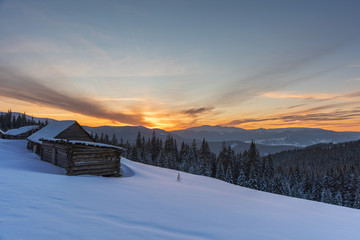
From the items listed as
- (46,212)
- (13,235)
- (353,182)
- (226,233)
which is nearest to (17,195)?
(46,212)

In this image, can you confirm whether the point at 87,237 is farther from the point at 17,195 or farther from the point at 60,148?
the point at 60,148

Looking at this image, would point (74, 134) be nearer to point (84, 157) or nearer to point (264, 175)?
point (84, 157)

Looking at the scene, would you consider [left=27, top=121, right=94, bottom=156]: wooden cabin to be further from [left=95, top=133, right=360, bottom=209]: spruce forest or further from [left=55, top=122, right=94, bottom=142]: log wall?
[left=95, top=133, right=360, bottom=209]: spruce forest

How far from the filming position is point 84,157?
1288 centimetres

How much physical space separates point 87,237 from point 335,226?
906cm

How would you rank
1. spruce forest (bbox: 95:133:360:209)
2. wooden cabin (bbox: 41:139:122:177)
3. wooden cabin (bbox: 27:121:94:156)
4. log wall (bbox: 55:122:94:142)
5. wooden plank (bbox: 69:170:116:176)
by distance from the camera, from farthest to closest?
spruce forest (bbox: 95:133:360:209) < log wall (bbox: 55:122:94:142) < wooden cabin (bbox: 27:121:94:156) < wooden plank (bbox: 69:170:116:176) < wooden cabin (bbox: 41:139:122:177)

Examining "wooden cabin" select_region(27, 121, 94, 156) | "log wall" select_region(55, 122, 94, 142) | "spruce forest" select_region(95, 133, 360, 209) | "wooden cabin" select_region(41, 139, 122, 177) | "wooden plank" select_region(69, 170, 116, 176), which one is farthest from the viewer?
"spruce forest" select_region(95, 133, 360, 209)

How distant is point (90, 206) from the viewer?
4902mm

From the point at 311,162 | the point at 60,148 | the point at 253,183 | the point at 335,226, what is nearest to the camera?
the point at 335,226

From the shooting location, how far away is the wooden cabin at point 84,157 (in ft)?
39.5

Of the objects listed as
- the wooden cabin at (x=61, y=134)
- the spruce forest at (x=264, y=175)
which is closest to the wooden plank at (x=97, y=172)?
the wooden cabin at (x=61, y=134)

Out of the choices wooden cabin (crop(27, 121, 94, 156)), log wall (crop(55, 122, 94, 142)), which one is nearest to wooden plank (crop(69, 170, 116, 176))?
wooden cabin (crop(27, 121, 94, 156))

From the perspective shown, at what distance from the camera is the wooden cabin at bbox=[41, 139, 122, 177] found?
12047 mm

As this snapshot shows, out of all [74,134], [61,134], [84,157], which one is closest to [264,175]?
[74,134]
